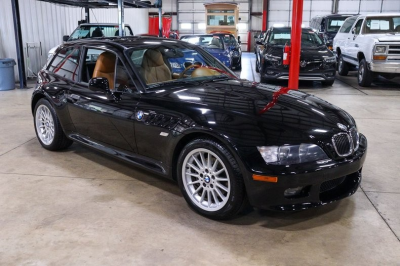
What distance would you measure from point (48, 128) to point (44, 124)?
10 centimetres

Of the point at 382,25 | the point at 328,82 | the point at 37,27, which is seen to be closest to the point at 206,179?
the point at 328,82

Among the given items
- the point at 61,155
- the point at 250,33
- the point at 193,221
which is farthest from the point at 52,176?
the point at 250,33

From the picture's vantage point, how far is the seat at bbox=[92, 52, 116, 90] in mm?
4066

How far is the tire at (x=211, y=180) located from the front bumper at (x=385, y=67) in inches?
310

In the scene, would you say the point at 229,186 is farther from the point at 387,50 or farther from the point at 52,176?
the point at 387,50

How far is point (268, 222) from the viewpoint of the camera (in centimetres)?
309

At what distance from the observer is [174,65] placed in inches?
162

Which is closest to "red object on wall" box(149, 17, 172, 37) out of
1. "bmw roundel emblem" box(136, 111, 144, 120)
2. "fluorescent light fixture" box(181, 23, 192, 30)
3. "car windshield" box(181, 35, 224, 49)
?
"fluorescent light fixture" box(181, 23, 192, 30)

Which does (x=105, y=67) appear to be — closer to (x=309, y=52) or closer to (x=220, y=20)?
(x=309, y=52)

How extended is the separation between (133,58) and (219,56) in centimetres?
762

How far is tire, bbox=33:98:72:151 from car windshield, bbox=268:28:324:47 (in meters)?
7.40

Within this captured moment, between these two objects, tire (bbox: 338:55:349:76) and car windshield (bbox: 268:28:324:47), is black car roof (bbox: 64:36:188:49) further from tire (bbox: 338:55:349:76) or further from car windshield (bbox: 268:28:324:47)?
tire (bbox: 338:55:349:76)

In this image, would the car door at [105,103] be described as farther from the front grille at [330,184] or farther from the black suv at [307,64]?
the black suv at [307,64]

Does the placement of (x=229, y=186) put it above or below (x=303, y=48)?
below
